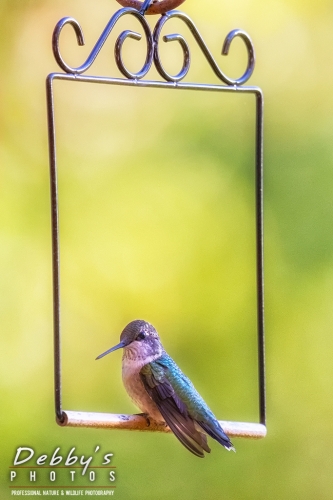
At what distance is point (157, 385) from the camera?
1.39 meters

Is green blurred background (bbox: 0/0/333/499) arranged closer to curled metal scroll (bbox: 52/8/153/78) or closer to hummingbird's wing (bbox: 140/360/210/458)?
hummingbird's wing (bbox: 140/360/210/458)

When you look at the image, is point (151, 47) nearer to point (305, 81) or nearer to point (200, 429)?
point (200, 429)

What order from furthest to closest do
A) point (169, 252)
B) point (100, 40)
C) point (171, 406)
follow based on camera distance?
point (169, 252) → point (171, 406) → point (100, 40)

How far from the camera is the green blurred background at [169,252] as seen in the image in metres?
2.18

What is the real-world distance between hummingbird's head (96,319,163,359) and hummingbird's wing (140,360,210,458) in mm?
33

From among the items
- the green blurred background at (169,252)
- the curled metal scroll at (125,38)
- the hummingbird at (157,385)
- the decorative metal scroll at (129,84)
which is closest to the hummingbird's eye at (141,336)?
the hummingbird at (157,385)

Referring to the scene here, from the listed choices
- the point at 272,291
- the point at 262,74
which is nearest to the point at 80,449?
the point at 272,291

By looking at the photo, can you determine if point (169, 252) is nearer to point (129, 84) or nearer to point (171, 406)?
point (171, 406)

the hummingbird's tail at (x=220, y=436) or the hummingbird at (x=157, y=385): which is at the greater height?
the hummingbird at (x=157, y=385)

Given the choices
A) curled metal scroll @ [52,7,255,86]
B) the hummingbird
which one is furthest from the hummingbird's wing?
curled metal scroll @ [52,7,255,86]

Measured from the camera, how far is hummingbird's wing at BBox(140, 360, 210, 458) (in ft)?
3.90

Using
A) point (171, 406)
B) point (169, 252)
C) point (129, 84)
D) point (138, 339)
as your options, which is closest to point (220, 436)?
point (171, 406)

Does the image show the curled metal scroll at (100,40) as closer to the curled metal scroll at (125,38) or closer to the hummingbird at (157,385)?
the curled metal scroll at (125,38)

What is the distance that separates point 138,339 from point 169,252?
0.92 m
